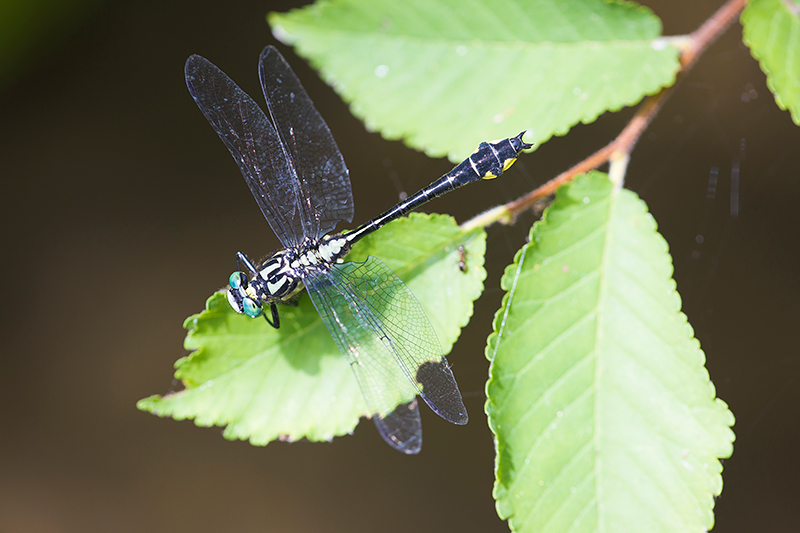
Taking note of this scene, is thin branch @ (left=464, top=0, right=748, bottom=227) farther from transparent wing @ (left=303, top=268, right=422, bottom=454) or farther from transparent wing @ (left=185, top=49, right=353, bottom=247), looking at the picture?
transparent wing @ (left=185, top=49, right=353, bottom=247)

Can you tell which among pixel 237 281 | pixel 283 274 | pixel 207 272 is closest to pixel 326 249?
pixel 283 274

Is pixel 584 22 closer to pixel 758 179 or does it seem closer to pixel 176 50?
pixel 758 179

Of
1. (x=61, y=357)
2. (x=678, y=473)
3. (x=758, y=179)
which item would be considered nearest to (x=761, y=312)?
(x=758, y=179)

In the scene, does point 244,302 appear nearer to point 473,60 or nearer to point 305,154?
point 305,154

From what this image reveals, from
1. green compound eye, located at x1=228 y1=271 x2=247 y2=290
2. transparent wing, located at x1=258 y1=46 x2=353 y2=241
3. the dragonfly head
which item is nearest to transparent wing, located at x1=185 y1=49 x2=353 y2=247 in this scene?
transparent wing, located at x1=258 y1=46 x2=353 y2=241

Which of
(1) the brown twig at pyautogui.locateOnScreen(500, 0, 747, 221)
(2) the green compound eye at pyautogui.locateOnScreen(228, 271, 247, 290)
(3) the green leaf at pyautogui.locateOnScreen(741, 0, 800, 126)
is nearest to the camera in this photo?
(3) the green leaf at pyautogui.locateOnScreen(741, 0, 800, 126)
